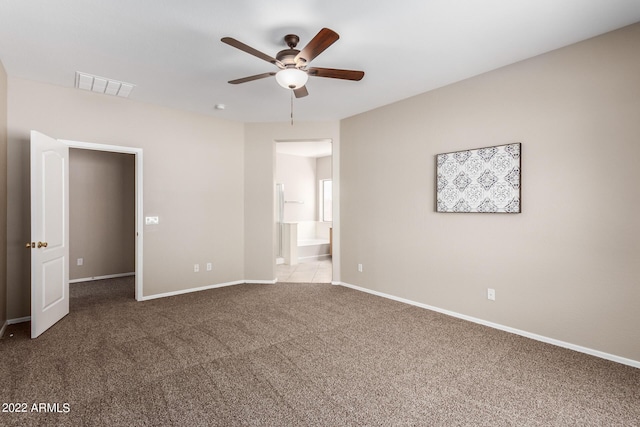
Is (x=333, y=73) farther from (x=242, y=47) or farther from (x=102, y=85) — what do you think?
(x=102, y=85)

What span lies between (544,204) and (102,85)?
497 centimetres

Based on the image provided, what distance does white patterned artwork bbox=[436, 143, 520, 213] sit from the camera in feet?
10.7

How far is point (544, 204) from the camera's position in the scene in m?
3.06

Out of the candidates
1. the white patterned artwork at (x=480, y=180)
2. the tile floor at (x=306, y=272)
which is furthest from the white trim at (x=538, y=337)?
the tile floor at (x=306, y=272)

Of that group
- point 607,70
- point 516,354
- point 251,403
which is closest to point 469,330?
point 516,354

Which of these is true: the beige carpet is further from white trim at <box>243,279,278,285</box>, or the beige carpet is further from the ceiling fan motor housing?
the ceiling fan motor housing

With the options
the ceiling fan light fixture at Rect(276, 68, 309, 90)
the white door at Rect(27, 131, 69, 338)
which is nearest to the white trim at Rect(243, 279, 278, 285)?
the white door at Rect(27, 131, 69, 338)

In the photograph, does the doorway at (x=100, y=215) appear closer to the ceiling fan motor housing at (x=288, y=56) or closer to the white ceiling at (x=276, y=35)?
the white ceiling at (x=276, y=35)

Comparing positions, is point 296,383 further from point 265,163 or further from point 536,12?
point 265,163

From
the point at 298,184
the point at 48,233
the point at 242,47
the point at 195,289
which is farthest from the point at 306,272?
the point at 242,47

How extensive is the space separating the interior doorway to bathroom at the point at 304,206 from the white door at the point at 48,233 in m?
3.81

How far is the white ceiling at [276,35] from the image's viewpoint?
2.37 m

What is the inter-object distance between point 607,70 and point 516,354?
99.6 inches

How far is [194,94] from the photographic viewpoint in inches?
164
